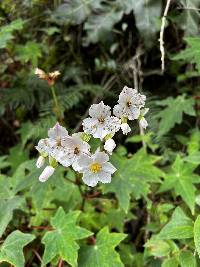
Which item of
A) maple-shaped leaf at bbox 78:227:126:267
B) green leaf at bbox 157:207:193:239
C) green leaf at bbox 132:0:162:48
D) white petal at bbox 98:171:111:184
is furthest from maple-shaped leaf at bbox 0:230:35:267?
green leaf at bbox 132:0:162:48

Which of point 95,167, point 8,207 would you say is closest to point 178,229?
point 95,167

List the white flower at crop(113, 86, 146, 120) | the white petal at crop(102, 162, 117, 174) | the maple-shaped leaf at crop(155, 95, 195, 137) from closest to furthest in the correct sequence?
1. the white flower at crop(113, 86, 146, 120)
2. the white petal at crop(102, 162, 117, 174)
3. the maple-shaped leaf at crop(155, 95, 195, 137)

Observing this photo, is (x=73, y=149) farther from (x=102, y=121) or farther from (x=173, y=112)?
(x=173, y=112)

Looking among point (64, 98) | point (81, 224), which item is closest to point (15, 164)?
point (64, 98)

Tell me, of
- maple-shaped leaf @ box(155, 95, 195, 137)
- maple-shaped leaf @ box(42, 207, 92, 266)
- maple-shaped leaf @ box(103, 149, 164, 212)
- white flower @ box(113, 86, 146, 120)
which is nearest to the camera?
white flower @ box(113, 86, 146, 120)

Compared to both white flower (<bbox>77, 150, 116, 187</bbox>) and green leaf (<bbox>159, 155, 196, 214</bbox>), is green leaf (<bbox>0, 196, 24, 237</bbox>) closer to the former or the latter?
white flower (<bbox>77, 150, 116, 187</bbox>)

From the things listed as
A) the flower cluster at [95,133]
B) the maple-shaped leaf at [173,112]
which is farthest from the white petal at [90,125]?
the maple-shaped leaf at [173,112]
